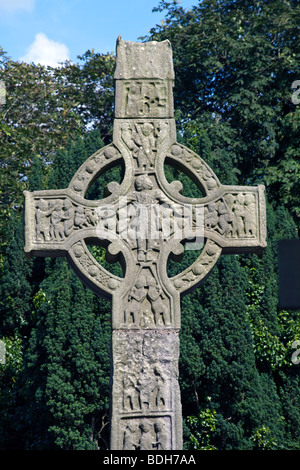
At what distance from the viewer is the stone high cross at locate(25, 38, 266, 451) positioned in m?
6.42

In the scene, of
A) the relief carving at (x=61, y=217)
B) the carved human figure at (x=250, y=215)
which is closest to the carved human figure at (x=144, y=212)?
the relief carving at (x=61, y=217)

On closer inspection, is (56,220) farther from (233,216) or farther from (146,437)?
(146,437)

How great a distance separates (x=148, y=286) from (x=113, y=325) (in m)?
0.44

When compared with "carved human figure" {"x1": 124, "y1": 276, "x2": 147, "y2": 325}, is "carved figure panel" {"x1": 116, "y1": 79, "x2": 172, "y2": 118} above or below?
above

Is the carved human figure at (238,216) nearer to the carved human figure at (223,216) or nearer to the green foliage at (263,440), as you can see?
the carved human figure at (223,216)

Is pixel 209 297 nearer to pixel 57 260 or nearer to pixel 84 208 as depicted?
pixel 57 260

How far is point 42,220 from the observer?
6.77m

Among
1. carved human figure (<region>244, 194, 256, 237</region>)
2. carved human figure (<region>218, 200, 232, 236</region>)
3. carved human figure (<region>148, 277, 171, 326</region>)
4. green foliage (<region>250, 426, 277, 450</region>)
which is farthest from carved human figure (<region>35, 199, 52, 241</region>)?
green foliage (<region>250, 426, 277, 450</region>)

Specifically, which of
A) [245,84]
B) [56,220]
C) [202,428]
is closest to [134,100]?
[56,220]

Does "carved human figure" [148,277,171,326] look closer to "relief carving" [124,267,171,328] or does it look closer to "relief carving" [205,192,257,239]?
"relief carving" [124,267,171,328]

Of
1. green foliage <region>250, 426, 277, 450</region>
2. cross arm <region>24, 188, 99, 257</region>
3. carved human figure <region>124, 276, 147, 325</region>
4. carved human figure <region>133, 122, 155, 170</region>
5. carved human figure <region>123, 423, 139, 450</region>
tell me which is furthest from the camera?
green foliage <region>250, 426, 277, 450</region>

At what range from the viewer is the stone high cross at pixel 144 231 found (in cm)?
642

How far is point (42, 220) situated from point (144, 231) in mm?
856

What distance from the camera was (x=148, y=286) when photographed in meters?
6.63
